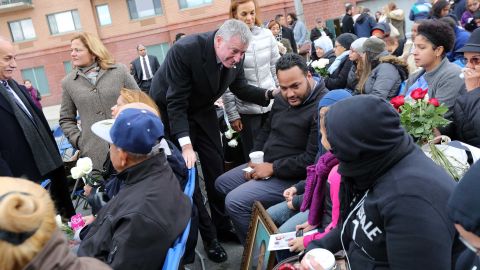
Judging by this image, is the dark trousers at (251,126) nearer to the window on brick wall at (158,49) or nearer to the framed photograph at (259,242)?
the framed photograph at (259,242)

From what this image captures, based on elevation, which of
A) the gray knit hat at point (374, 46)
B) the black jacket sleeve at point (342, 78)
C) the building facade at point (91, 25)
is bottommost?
the black jacket sleeve at point (342, 78)

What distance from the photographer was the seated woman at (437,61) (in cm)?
315

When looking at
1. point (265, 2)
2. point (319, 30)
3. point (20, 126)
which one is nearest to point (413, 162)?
point (20, 126)

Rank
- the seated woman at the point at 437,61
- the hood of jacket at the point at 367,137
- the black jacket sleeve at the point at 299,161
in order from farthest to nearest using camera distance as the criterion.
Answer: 1. the seated woman at the point at 437,61
2. the black jacket sleeve at the point at 299,161
3. the hood of jacket at the point at 367,137

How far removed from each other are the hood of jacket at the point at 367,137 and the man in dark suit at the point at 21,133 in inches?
109

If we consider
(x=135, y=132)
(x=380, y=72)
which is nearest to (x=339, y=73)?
(x=380, y=72)

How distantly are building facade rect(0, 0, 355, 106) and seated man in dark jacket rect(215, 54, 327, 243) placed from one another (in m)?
20.3

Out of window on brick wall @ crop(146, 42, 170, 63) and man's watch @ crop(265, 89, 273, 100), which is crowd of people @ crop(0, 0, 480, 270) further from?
window on brick wall @ crop(146, 42, 170, 63)

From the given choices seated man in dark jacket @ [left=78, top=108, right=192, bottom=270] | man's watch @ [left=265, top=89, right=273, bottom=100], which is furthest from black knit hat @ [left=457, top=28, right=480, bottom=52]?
seated man in dark jacket @ [left=78, top=108, right=192, bottom=270]

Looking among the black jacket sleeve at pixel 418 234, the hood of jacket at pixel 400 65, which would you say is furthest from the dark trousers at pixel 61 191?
the hood of jacket at pixel 400 65

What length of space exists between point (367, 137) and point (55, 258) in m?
1.10

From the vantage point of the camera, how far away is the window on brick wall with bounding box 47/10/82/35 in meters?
23.6

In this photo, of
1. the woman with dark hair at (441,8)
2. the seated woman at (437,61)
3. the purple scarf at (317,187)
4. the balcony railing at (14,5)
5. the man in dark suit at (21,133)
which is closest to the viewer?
the purple scarf at (317,187)

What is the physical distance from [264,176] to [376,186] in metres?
1.63
